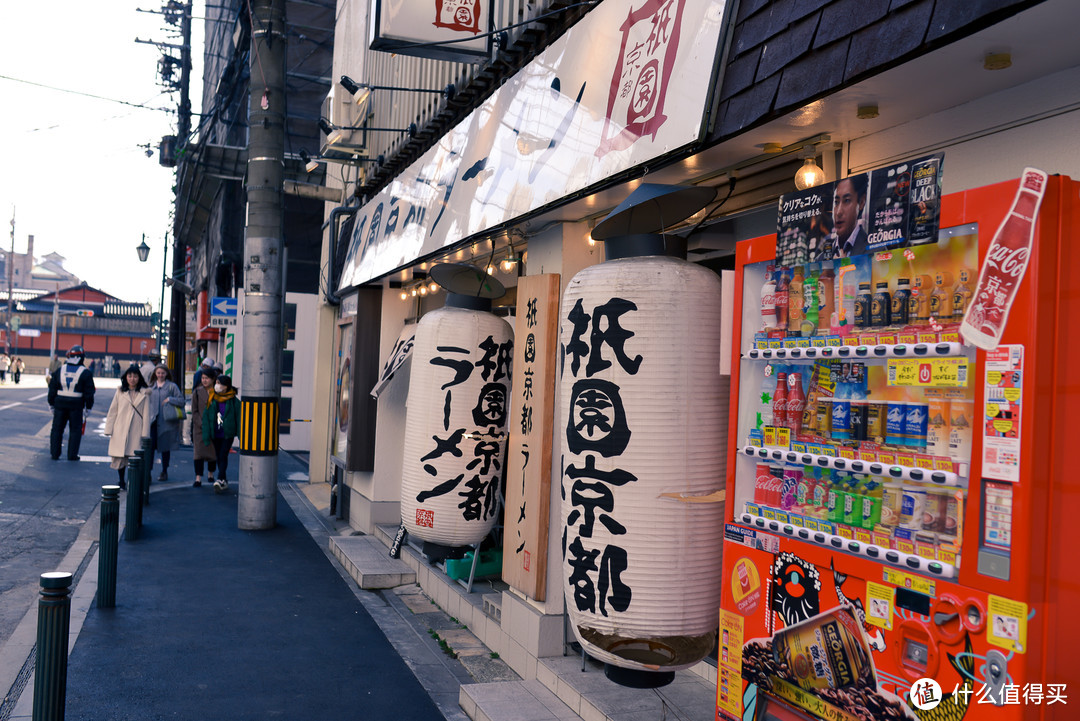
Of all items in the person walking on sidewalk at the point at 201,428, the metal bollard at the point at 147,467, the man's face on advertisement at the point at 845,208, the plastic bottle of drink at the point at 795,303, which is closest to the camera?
the man's face on advertisement at the point at 845,208

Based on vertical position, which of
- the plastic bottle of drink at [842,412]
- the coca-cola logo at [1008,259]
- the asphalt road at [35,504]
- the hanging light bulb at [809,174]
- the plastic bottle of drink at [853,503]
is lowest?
the asphalt road at [35,504]

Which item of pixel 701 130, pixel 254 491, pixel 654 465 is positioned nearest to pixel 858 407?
pixel 654 465

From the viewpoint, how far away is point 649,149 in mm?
4668

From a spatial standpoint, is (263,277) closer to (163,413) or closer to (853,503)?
(163,413)

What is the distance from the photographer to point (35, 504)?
39.6ft

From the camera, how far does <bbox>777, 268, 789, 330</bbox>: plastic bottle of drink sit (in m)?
4.01

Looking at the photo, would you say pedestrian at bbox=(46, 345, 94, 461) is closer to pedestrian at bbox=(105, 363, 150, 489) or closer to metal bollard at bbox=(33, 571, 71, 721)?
pedestrian at bbox=(105, 363, 150, 489)

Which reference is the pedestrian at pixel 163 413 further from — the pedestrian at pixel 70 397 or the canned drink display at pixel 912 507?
the canned drink display at pixel 912 507

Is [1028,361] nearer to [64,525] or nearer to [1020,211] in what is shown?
A: [1020,211]

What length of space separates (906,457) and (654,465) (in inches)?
64.6

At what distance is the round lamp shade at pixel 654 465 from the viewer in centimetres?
464

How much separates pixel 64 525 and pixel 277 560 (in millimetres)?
3243

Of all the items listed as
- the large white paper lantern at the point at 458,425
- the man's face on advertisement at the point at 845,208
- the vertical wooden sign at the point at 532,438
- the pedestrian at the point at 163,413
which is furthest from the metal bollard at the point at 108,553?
the pedestrian at the point at 163,413

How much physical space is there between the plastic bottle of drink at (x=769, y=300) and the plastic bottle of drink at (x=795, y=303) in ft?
0.26
